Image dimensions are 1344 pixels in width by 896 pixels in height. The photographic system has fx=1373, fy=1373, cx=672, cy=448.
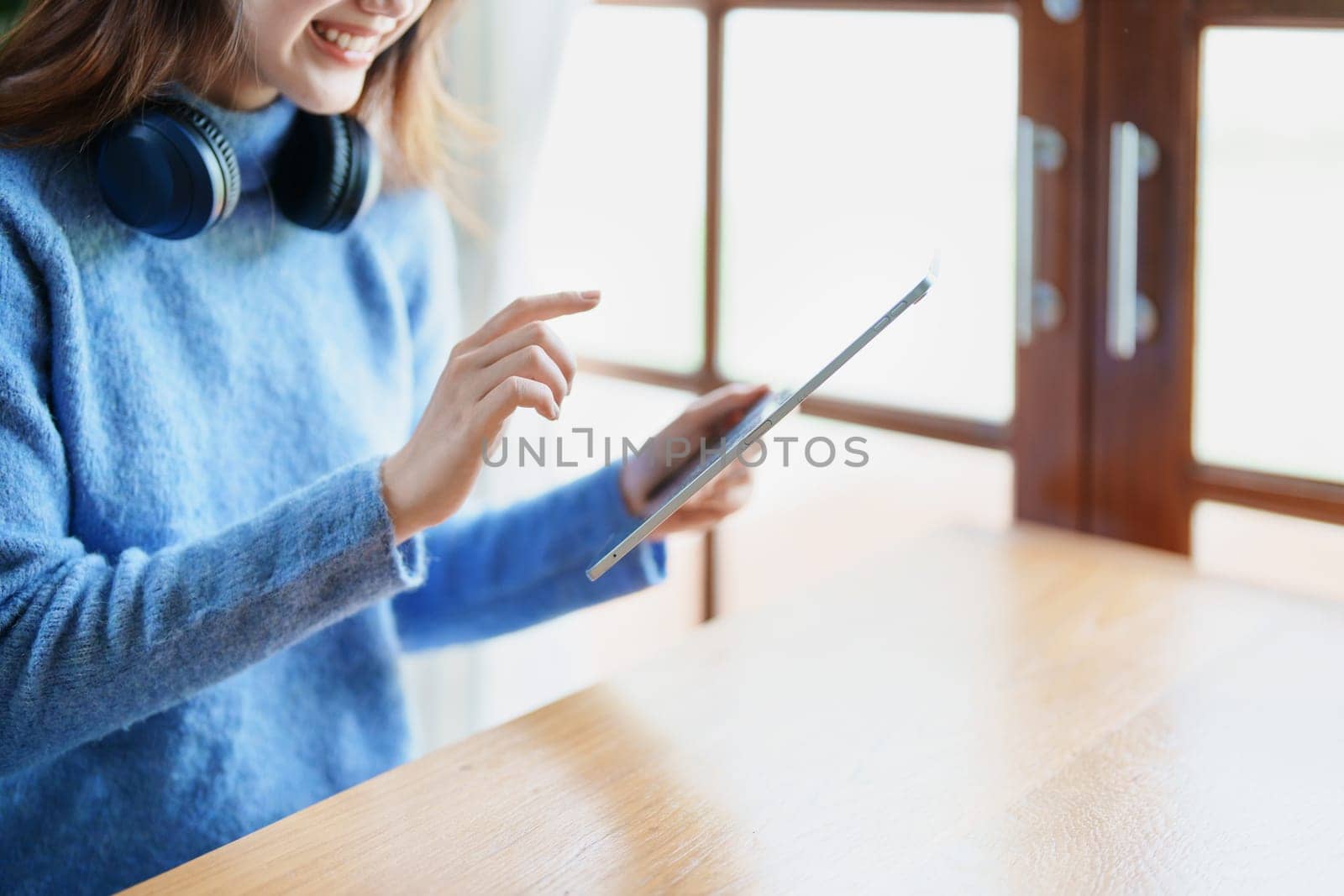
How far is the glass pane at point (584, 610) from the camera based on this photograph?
1.63 m

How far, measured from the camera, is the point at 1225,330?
1239 mm

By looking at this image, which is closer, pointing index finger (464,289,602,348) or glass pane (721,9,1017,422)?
pointing index finger (464,289,602,348)

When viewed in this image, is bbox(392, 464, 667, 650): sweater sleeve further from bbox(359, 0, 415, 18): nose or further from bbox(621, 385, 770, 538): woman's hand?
bbox(359, 0, 415, 18): nose

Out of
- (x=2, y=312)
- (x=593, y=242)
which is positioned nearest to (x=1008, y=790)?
(x=2, y=312)

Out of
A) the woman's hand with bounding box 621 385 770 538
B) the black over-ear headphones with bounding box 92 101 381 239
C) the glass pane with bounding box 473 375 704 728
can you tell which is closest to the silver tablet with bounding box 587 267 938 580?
the woman's hand with bounding box 621 385 770 538

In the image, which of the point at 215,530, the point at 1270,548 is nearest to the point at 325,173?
the point at 215,530

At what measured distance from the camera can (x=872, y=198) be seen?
147 cm

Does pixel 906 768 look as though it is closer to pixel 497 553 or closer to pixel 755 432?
pixel 755 432

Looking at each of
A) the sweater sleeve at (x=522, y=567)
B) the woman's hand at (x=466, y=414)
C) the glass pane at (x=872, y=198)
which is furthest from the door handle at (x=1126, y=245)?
the woman's hand at (x=466, y=414)

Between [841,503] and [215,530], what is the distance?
791 millimetres

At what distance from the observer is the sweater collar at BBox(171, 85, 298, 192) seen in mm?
1033

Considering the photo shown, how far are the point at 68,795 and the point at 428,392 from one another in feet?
1.49

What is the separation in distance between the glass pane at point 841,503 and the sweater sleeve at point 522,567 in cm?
31

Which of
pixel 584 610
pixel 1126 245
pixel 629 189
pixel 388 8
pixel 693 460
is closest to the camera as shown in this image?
pixel 388 8
